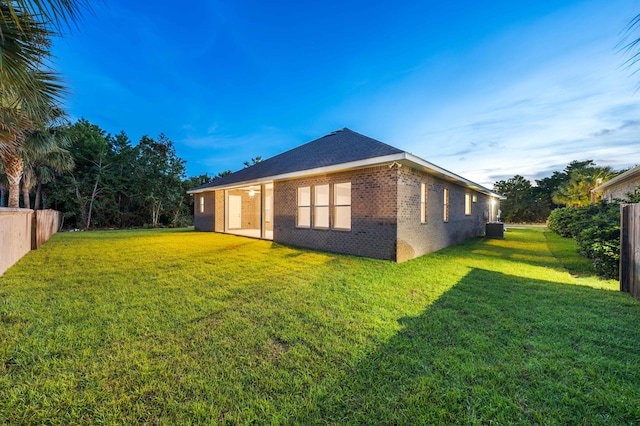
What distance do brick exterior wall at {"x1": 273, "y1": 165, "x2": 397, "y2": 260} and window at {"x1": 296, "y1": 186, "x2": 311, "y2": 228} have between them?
245 mm

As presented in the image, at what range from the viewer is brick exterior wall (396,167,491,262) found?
700 centimetres

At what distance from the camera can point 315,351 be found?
2510 mm

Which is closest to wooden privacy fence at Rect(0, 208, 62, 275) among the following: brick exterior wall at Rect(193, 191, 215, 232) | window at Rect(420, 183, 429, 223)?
A: brick exterior wall at Rect(193, 191, 215, 232)

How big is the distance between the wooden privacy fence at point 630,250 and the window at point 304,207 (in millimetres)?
7611

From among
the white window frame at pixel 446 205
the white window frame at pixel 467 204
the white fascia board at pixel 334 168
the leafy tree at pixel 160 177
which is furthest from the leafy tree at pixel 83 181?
the white window frame at pixel 467 204

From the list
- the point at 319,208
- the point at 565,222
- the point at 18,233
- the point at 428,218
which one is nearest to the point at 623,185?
the point at 565,222

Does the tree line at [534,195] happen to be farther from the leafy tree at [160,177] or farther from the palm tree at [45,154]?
the palm tree at [45,154]

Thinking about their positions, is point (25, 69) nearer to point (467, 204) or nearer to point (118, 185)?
point (467, 204)

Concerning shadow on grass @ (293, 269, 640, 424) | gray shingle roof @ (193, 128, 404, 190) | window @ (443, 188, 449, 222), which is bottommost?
shadow on grass @ (293, 269, 640, 424)

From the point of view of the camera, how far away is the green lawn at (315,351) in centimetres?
176

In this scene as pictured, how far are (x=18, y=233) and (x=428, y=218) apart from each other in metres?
12.2

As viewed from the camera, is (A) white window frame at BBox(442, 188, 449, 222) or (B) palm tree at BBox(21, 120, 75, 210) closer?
(B) palm tree at BBox(21, 120, 75, 210)

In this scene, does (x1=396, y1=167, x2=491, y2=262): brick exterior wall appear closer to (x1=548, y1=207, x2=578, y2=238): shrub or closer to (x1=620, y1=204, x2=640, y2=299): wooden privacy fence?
(x1=620, y1=204, x2=640, y2=299): wooden privacy fence

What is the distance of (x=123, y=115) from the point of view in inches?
1694
